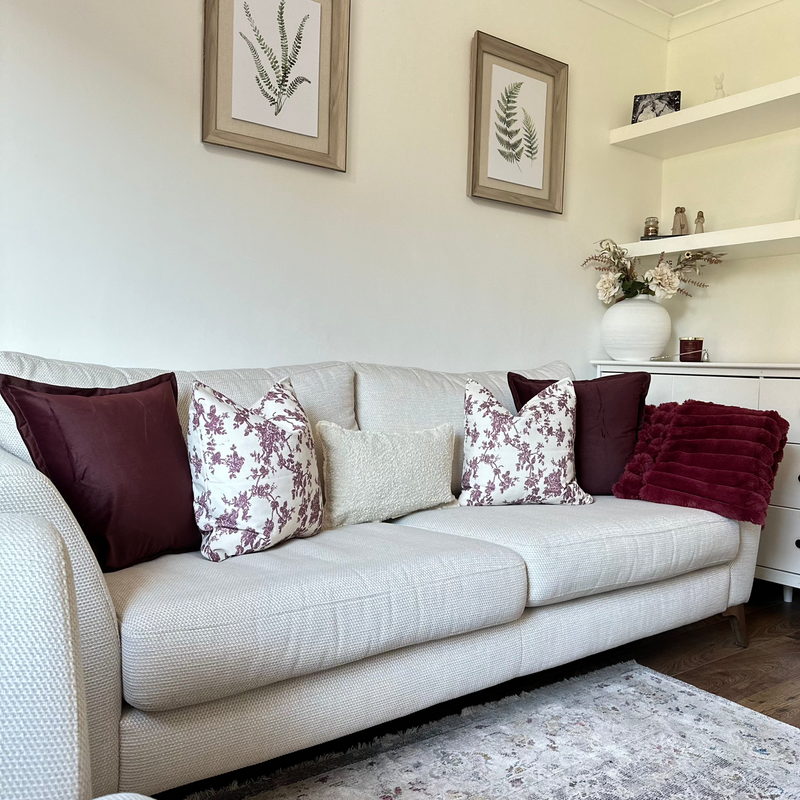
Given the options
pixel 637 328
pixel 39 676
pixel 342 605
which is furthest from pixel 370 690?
pixel 637 328

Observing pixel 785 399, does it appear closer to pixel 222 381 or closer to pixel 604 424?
pixel 604 424

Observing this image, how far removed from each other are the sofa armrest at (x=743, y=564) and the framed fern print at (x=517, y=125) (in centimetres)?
160

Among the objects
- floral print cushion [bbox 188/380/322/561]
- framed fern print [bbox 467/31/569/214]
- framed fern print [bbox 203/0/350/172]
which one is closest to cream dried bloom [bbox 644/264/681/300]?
framed fern print [bbox 467/31/569/214]

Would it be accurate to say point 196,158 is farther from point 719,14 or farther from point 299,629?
point 719,14

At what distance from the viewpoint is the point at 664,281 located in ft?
11.1

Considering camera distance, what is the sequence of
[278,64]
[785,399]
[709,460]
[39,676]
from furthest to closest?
[785,399] < [278,64] < [709,460] < [39,676]

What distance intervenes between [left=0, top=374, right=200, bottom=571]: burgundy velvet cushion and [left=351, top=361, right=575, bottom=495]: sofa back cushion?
2.51 feet

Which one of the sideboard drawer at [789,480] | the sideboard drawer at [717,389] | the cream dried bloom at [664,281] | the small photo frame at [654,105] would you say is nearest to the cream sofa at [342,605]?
the sideboard drawer at [789,480]

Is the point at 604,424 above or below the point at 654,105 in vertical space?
below

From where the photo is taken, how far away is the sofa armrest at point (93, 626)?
49.9 inches

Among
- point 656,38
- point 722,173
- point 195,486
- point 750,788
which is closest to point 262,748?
point 195,486

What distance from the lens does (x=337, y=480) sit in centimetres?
213

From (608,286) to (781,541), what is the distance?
1.29 metres

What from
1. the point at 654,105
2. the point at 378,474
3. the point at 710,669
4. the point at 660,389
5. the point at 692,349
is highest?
the point at 654,105
